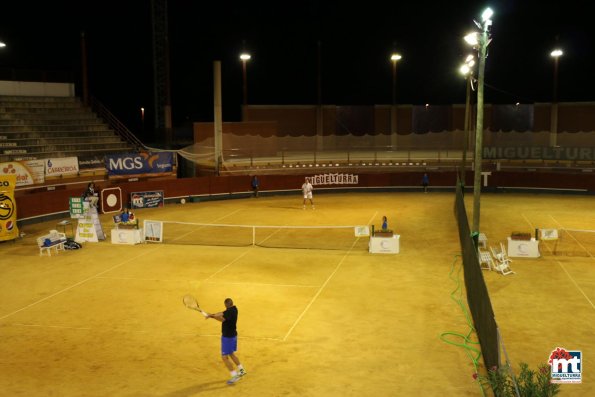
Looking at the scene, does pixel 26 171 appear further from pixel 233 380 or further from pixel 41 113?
pixel 233 380

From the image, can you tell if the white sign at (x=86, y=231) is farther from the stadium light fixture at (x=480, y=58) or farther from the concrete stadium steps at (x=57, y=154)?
the stadium light fixture at (x=480, y=58)

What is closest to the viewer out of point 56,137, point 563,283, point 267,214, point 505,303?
point 505,303

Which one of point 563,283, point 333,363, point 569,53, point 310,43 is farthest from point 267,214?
point 569,53

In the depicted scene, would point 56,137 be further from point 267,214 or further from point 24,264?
point 24,264

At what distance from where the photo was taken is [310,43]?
7906 cm

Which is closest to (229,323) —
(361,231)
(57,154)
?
(361,231)

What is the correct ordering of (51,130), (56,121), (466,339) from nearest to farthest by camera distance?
(466,339)
(51,130)
(56,121)

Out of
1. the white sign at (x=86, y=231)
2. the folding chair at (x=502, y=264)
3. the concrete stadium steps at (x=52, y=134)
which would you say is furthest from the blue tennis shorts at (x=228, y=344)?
the concrete stadium steps at (x=52, y=134)

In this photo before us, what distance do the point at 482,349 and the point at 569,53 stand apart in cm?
7350

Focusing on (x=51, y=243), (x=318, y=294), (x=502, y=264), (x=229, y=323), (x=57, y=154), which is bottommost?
(x=318, y=294)

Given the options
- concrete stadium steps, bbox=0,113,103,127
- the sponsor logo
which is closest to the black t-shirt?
the sponsor logo

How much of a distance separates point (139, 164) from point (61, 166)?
15.5 feet

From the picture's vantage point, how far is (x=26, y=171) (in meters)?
32.2

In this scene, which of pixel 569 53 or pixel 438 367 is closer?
pixel 438 367
